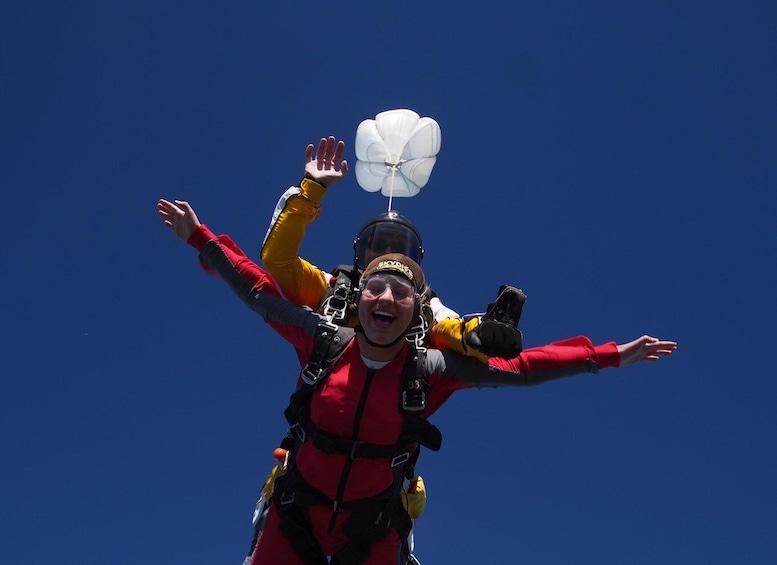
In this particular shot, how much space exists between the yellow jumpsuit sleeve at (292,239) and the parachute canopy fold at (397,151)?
6.07 ft

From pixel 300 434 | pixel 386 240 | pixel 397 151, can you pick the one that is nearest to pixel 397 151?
pixel 397 151

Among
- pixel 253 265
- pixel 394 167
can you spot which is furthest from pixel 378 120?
pixel 253 265

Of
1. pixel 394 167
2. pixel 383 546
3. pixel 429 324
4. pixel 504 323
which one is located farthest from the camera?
pixel 394 167

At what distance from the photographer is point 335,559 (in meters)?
3.69

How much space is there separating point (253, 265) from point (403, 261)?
95 centimetres

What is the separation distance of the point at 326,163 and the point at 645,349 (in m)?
2.21

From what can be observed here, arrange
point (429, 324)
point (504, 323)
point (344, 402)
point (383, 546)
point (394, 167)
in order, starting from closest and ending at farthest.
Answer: point (504, 323)
point (344, 402)
point (383, 546)
point (429, 324)
point (394, 167)

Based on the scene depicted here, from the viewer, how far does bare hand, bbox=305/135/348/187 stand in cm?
400

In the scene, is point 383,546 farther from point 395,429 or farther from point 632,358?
point 632,358

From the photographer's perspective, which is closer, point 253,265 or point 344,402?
point 344,402

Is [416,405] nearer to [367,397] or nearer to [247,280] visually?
[367,397]

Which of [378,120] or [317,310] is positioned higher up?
[378,120]

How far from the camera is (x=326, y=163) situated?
4.10m

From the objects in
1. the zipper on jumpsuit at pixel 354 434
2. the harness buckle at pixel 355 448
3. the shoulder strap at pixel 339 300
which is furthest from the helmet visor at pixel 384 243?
the harness buckle at pixel 355 448
